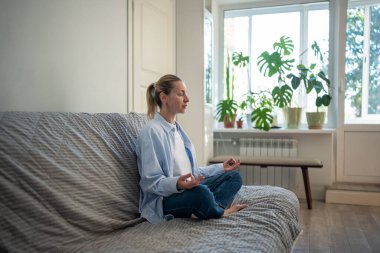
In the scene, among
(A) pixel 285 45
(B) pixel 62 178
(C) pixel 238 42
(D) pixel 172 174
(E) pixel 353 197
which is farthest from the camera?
(C) pixel 238 42

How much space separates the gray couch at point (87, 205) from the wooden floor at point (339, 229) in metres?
0.80

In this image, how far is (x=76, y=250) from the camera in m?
1.15

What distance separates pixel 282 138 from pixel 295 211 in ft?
7.14

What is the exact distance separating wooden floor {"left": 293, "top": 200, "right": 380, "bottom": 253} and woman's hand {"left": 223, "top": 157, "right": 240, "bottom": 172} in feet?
2.57

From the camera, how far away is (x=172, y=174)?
160 centimetres

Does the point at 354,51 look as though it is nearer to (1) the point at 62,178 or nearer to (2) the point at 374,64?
(2) the point at 374,64

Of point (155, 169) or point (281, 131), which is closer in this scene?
point (155, 169)

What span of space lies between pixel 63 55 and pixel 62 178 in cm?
89

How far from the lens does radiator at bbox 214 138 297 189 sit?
378 centimetres

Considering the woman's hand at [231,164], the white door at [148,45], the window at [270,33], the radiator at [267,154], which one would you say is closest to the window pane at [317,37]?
the window at [270,33]

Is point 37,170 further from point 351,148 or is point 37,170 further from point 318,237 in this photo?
point 351,148

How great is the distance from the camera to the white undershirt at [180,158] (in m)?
1.69

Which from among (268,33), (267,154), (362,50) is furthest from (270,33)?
(267,154)

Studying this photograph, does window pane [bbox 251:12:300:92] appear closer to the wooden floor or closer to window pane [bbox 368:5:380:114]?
window pane [bbox 368:5:380:114]
